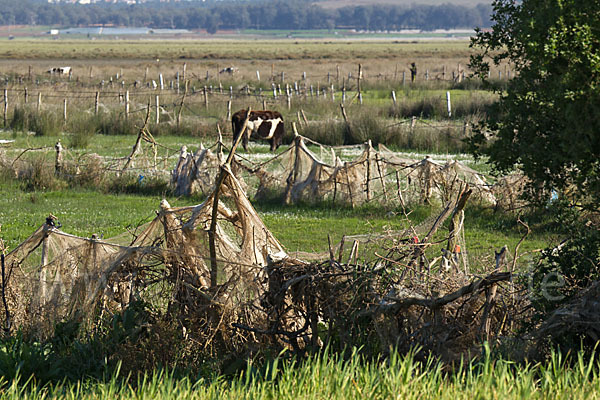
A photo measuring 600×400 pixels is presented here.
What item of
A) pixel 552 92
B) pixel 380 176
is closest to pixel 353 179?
pixel 380 176

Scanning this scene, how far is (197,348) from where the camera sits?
650 centimetres

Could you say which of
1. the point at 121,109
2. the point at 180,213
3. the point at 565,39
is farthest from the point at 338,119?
the point at 565,39

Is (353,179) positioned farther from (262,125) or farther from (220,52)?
(220,52)

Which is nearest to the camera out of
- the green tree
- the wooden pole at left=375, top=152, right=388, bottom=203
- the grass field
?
the grass field

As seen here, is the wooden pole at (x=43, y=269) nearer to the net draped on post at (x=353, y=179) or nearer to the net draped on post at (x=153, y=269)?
the net draped on post at (x=153, y=269)

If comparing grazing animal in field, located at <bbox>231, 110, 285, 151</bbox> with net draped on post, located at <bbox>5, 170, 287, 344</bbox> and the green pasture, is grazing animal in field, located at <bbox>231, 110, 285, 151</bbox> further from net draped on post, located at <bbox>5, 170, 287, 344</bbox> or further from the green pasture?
the green pasture

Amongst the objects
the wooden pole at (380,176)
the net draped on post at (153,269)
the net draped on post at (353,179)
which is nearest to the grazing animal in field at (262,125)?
the net draped on post at (353,179)

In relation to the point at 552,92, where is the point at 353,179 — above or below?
below

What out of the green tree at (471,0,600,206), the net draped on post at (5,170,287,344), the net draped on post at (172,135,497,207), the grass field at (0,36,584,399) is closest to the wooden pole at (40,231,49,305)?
the net draped on post at (5,170,287,344)

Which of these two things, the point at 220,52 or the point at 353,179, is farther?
the point at 220,52

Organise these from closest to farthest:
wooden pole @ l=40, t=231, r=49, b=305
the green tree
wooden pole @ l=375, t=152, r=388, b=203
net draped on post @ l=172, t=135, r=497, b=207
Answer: the green tree, wooden pole @ l=40, t=231, r=49, b=305, net draped on post @ l=172, t=135, r=497, b=207, wooden pole @ l=375, t=152, r=388, b=203

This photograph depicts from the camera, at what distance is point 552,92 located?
212 inches

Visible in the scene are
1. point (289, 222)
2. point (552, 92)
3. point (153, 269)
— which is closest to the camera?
point (552, 92)

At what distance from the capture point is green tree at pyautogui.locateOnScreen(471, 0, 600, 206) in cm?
529
